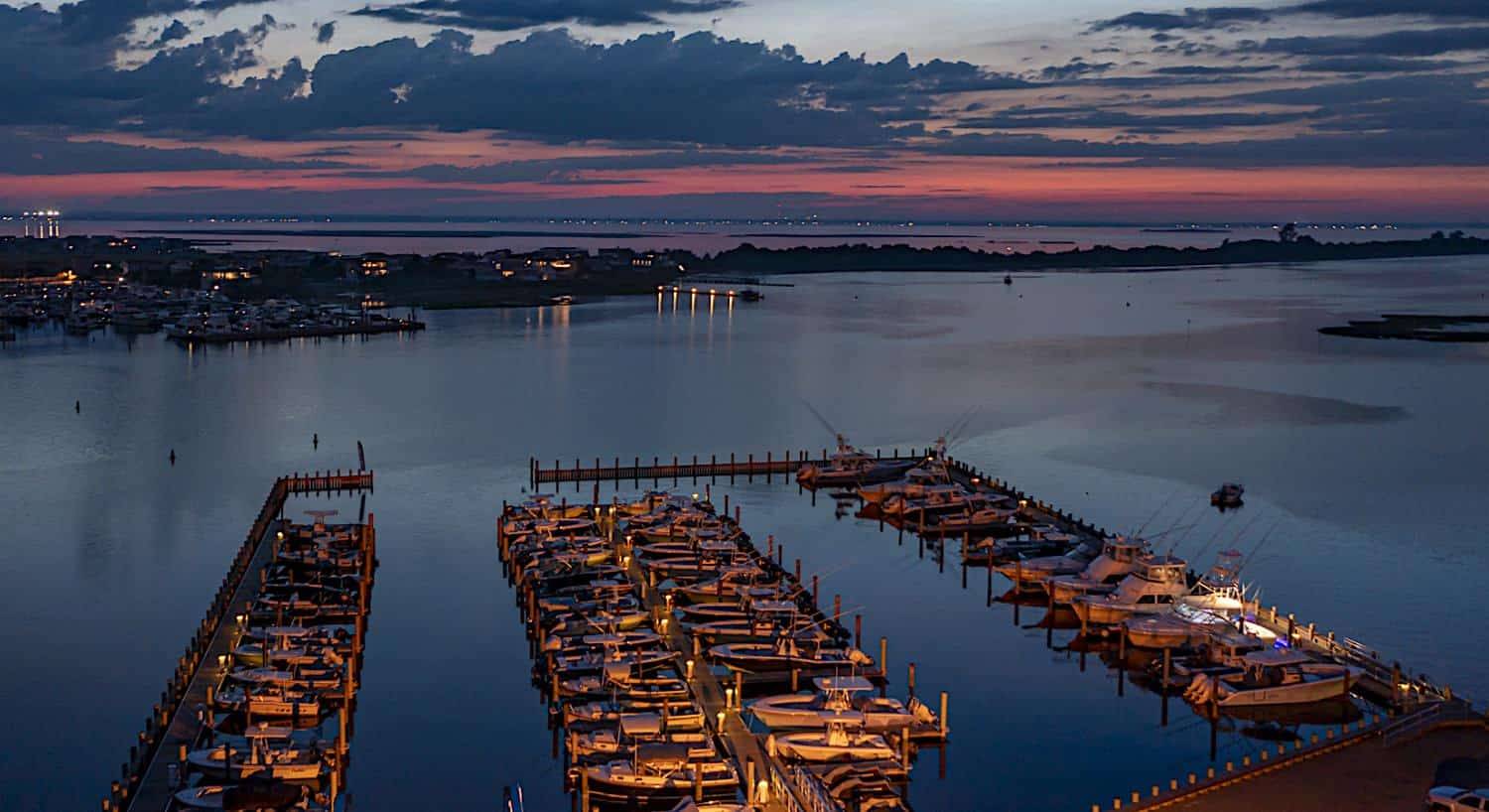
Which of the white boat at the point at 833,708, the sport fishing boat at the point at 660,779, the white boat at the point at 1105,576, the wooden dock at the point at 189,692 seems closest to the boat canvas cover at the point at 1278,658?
the white boat at the point at 1105,576

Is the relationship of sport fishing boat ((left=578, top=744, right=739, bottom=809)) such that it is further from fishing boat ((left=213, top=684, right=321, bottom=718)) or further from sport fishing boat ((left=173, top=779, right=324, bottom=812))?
fishing boat ((left=213, top=684, right=321, bottom=718))

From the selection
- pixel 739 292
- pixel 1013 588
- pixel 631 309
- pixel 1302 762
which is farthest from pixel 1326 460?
pixel 739 292

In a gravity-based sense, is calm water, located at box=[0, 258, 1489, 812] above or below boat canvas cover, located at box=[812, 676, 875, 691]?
below

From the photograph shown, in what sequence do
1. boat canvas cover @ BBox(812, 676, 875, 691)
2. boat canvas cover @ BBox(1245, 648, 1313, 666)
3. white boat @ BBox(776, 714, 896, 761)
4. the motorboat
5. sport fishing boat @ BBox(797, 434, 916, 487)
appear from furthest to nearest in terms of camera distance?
sport fishing boat @ BBox(797, 434, 916, 487)
the motorboat
boat canvas cover @ BBox(1245, 648, 1313, 666)
boat canvas cover @ BBox(812, 676, 875, 691)
white boat @ BBox(776, 714, 896, 761)

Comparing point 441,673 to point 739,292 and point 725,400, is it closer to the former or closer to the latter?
point 725,400

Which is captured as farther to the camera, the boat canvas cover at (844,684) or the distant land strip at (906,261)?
the distant land strip at (906,261)

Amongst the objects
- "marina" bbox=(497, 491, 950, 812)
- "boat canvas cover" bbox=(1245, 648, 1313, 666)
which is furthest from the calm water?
"boat canvas cover" bbox=(1245, 648, 1313, 666)

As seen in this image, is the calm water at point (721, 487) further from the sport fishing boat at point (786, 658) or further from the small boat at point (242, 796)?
the small boat at point (242, 796)
